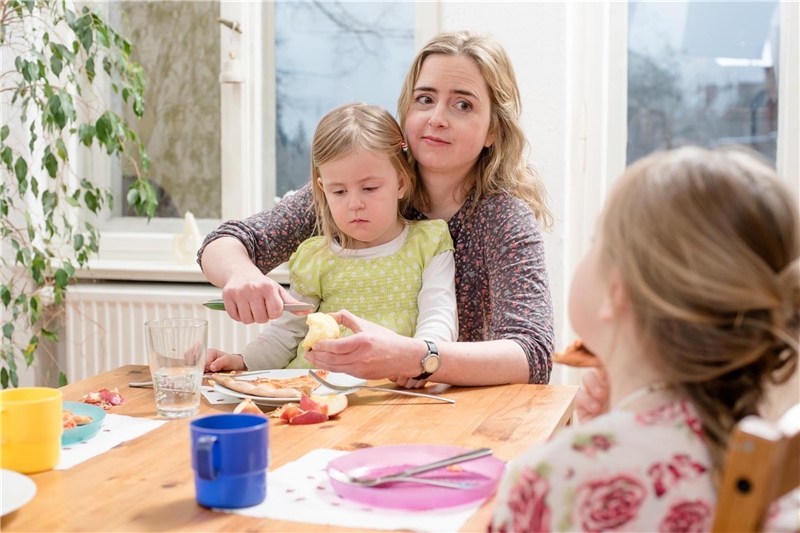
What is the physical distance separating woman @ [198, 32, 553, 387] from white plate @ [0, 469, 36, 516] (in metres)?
0.67

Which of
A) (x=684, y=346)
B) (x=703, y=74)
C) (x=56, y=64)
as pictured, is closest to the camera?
(x=684, y=346)

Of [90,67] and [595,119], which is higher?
[90,67]

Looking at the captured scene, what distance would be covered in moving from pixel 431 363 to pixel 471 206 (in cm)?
54

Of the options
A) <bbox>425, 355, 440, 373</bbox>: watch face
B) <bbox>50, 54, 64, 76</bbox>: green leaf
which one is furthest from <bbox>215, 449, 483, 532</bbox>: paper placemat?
<bbox>50, 54, 64, 76</bbox>: green leaf

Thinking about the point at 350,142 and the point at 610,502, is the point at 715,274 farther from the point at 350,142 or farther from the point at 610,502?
the point at 350,142

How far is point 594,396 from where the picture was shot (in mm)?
1077

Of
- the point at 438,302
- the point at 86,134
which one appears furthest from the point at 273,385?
the point at 86,134

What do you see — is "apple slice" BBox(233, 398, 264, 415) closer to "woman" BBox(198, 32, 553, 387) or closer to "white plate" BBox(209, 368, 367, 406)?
"white plate" BBox(209, 368, 367, 406)

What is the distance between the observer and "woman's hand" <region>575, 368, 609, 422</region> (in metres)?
1.07

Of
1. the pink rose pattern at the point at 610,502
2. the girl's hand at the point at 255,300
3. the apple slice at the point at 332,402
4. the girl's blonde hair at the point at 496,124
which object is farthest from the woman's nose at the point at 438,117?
the pink rose pattern at the point at 610,502

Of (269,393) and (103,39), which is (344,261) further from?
(103,39)

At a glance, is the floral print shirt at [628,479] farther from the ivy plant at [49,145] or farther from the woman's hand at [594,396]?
the ivy plant at [49,145]

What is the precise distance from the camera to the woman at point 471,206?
1745mm

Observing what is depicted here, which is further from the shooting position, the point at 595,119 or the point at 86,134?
the point at 595,119
